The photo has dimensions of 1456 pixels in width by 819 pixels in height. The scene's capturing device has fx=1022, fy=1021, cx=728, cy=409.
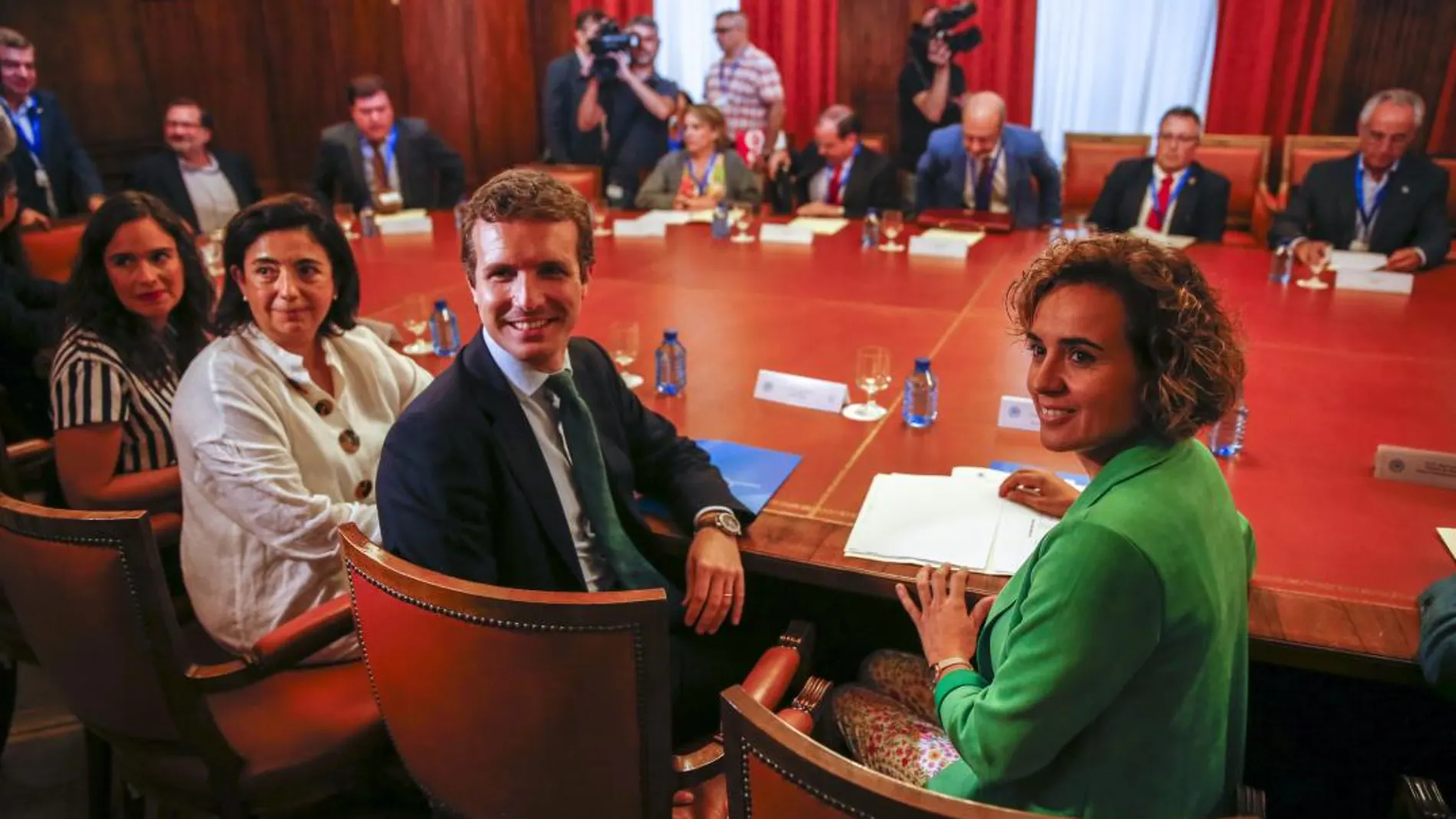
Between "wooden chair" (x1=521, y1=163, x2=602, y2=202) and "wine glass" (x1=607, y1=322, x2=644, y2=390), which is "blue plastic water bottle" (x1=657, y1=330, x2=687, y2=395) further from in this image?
"wooden chair" (x1=521, y1=163, x2=602, y2=202)

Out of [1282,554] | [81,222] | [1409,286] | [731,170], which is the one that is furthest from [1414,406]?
[81,222]

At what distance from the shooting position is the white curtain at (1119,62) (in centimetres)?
570

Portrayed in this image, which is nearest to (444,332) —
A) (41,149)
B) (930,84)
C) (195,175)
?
(195,175)

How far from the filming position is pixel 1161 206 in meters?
4.14

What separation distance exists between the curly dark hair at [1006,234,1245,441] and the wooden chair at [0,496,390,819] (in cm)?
120

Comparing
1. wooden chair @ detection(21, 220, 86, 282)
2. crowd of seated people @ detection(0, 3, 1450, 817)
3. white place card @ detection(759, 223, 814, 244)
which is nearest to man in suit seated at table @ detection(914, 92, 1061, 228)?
white place card @ detection(759, 223, 814, 244)

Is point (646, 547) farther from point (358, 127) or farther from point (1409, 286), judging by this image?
point (358, 127)

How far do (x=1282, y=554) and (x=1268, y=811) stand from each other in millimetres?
647

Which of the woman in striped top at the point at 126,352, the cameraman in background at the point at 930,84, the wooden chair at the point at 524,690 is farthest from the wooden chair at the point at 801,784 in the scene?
the cameraman in background at the point at 930,84

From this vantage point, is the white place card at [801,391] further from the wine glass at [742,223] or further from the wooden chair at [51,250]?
the wooden chair at [51,250]

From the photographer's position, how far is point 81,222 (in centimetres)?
388

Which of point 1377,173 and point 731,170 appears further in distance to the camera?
point 731,170

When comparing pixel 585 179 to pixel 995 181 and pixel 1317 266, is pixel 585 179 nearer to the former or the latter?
pixel 995 181

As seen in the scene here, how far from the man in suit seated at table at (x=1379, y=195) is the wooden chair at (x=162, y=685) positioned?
3.33 m
